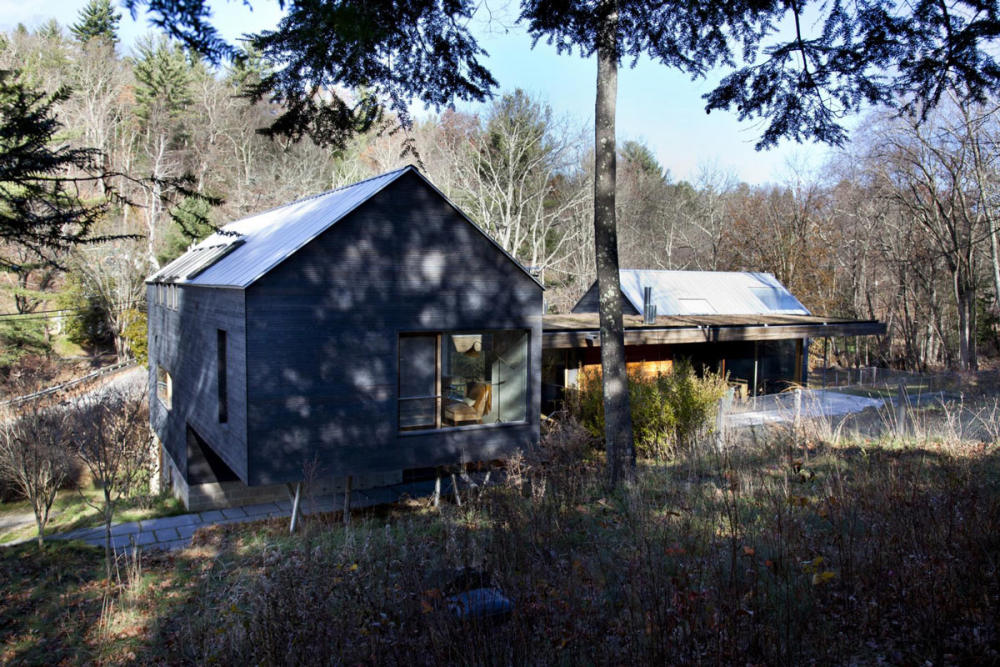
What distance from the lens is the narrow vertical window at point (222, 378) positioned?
1102 cm

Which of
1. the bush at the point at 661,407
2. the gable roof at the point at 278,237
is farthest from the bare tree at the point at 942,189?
the gable roof at the point at 278,237

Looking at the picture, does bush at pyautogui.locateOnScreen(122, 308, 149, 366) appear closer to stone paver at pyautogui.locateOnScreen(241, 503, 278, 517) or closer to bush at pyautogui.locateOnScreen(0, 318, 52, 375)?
bush at pyautogui.locateOnScreen(0, 318, 52, 375)

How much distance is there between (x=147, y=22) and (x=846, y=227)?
32.0 m

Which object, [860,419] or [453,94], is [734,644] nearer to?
[453,94]

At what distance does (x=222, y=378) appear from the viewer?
11.1 m

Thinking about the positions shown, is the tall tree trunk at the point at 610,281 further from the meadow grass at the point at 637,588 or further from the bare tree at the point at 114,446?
the bare tree at the point at 114,446

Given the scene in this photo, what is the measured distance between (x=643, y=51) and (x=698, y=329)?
34.3 feet

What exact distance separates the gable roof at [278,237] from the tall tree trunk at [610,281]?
8.30 feet

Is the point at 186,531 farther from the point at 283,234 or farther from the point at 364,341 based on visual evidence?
the point at 283,234

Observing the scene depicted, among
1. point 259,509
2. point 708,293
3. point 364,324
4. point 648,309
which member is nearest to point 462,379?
point 364,324

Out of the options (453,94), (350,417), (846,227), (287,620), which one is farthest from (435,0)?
(846,227)

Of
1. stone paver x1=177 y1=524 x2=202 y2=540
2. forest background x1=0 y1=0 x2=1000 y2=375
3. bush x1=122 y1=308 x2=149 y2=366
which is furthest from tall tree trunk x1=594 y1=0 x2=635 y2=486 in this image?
bush x1=122 y1=308 x2=149 y2=366

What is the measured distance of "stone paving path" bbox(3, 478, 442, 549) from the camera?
462 inches

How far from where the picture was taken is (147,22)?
2713mm
